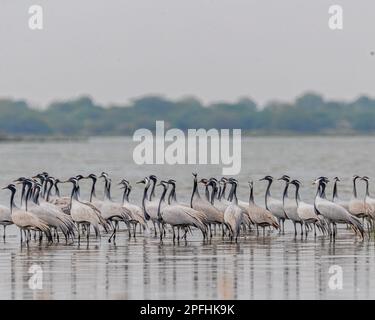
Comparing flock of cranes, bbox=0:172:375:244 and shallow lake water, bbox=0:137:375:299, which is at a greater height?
flock of cranes, bbox=0:172:375:244

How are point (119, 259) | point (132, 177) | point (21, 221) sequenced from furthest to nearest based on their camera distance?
point (132, 177) < point (21, 221) < point (119, 259)

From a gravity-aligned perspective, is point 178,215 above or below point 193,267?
above

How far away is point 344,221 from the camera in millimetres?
23562

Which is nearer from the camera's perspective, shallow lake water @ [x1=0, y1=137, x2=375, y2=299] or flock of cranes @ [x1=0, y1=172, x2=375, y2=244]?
shallow lake water @ [x1=0, y1=137, x2=375, y2=299]

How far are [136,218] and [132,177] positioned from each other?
22196 millimetres

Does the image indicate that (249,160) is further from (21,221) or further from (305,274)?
(305,274)

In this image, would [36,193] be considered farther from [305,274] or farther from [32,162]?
[32,162]

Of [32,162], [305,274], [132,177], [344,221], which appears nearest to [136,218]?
[344,221]

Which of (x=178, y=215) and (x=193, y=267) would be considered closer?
(x=193, y=267)

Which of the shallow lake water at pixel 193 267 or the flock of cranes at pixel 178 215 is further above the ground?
the flock of cranes at pixel 178 215

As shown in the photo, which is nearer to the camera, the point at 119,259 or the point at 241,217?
the point at 119,259

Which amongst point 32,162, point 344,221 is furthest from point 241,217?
point 32,162

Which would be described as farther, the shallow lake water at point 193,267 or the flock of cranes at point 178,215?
the flock of cranes at point 178,215

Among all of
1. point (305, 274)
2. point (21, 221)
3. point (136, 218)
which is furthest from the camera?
point (136, 218)
